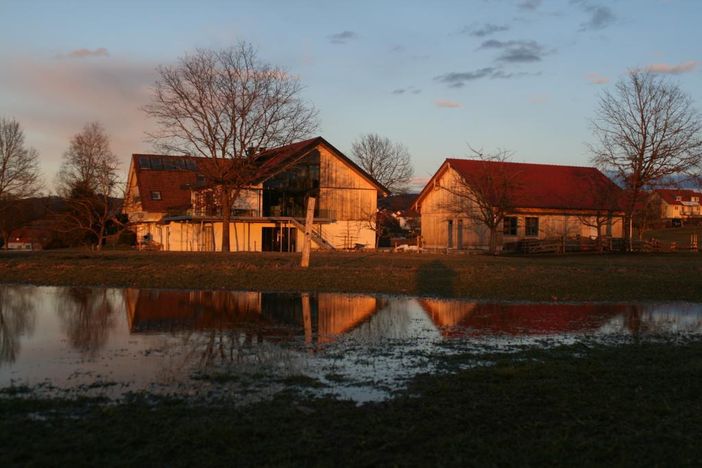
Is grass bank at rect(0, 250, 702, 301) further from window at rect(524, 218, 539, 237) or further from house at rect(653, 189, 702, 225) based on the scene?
house at rect(653, 189, 702, 225)

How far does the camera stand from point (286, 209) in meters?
52.6

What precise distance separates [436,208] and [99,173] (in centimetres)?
2823

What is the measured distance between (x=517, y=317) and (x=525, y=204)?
35.4 meters

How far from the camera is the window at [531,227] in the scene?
49.8 m

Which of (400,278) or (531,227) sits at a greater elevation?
(531,227)

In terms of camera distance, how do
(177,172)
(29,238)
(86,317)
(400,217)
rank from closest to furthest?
(86,317), (177,172), (29,238), (400,217)

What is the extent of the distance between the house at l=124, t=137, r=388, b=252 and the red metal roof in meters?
6.55

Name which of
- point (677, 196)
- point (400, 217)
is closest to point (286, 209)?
point (400, 217)

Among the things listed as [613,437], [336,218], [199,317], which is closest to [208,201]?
[336,218]

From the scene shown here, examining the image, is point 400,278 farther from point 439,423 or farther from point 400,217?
point 400,217

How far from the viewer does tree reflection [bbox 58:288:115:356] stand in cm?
1108

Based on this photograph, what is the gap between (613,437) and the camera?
5.88 meters

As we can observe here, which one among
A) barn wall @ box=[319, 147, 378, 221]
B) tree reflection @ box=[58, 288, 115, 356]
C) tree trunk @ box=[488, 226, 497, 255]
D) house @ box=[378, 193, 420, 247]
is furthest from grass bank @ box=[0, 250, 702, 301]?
house @ box=[378, 193, 420, 247]

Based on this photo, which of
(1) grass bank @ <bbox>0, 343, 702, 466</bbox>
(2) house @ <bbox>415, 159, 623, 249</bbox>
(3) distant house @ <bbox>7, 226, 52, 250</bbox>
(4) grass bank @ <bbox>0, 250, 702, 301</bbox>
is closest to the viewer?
(1) grass bank @ <bbox>0, 343, 702, 466</bbox>
